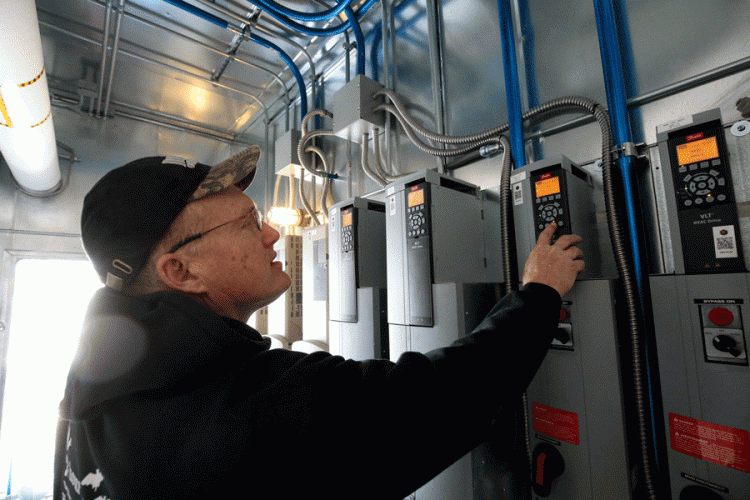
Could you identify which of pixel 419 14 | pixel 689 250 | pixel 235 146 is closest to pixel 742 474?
pixel 689 250

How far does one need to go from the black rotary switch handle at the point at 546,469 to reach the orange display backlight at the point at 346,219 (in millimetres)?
1155

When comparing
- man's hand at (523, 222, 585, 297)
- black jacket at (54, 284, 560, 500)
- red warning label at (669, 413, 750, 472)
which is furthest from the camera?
man's hand at (523, 222, 585, 297)

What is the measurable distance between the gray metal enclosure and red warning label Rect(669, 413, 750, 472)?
0.08ft

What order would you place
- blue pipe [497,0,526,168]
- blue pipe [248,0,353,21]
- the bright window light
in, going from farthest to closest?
the bright window light
blue pipe [248,0,353,21]
blue pipe [497,0,526,168]

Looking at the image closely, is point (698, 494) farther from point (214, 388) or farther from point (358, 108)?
point (358, 108)

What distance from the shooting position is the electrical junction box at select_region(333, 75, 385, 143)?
2.12m

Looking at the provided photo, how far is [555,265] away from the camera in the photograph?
88cm

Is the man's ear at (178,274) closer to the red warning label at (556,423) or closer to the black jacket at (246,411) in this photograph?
the black jacket at (246,411)

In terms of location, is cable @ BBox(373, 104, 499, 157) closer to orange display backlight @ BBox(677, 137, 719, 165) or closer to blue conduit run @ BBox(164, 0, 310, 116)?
orange display backlight @ BBox(677, 137, 719, 165)

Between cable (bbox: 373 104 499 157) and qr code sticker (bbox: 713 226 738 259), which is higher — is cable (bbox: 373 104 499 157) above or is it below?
above

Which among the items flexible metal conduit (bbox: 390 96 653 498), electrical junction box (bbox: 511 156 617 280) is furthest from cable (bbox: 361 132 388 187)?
electrical junction box (bbox: 511 156 617 280)

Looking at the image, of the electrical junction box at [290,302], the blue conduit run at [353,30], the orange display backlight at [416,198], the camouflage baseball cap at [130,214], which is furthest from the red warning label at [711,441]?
the blue conduit run at [353,30]

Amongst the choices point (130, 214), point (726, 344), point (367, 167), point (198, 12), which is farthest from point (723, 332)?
point (198, 12)

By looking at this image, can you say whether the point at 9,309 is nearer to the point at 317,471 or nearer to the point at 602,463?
the point at 317,471
